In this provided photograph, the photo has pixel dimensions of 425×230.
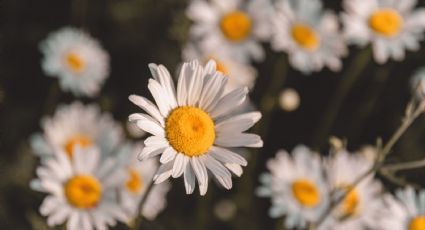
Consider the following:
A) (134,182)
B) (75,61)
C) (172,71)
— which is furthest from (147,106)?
(172,71)

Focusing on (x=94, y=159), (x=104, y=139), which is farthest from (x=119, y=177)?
(x=104, y=139)

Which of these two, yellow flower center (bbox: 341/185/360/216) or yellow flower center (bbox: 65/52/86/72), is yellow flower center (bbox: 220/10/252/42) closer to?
yellow flower center (bbox: 65/52/86/72)

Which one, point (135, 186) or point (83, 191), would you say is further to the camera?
point (135, 186)

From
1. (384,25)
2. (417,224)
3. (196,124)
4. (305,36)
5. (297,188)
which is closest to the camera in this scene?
(196,124)

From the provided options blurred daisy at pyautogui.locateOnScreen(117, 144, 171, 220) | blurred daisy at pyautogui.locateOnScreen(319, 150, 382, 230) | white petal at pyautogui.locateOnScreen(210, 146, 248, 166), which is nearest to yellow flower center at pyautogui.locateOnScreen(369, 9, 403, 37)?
blurred daisy at pyautogui.locateOnScreen(319, 150, 382, 230)

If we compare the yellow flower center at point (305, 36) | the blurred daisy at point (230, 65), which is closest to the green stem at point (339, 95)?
the yellow flower center at point (305, 36)

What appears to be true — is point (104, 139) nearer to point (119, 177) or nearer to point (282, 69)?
point (119, 177)

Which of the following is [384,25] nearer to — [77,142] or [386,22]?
[386,22]
